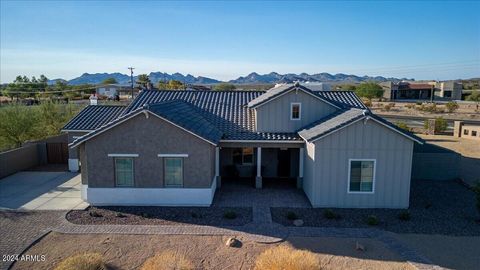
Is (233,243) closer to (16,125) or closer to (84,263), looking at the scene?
(84,263)

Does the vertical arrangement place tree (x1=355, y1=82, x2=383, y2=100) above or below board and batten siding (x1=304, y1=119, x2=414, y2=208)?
above

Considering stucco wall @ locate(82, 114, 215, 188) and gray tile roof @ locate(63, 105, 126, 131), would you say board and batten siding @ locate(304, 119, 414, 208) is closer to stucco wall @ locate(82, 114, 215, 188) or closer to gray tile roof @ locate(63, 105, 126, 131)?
stucco wall @ locate(82, 114, 215, 188)

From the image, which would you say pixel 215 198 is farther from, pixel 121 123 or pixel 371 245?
pixel 371 245

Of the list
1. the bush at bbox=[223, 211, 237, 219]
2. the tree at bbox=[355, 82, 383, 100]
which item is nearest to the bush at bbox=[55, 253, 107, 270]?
the bush at bbox=[223, 211, 237, 219]

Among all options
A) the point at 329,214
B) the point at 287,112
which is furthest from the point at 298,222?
the point at 287,112

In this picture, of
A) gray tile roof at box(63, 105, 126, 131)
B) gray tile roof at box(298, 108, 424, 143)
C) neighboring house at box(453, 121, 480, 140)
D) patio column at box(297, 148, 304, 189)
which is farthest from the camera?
neighboring house at box(453, 121, 480, 140)

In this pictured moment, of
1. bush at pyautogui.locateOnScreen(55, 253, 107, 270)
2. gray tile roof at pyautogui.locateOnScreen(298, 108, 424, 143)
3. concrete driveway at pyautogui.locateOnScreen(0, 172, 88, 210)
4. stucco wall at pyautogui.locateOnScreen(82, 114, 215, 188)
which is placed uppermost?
gray tile roof at pyautogui.locateOnScreen(298, 108, 424, 143)

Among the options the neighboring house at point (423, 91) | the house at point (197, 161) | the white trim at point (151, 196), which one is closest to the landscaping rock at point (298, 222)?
the house at point (197, 161)
